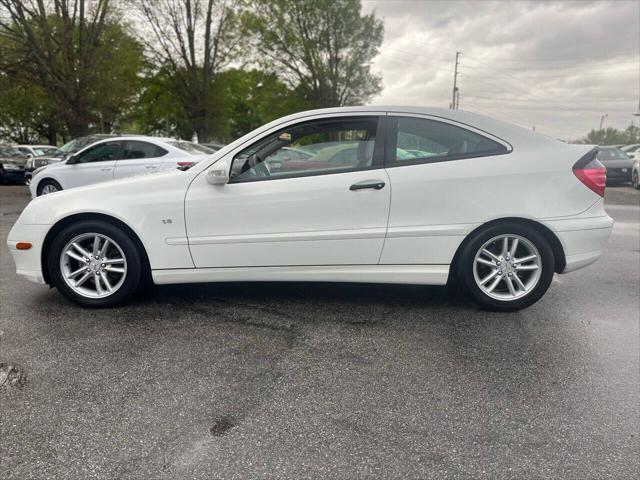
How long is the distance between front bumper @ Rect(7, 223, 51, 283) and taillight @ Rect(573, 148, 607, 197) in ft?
13.4

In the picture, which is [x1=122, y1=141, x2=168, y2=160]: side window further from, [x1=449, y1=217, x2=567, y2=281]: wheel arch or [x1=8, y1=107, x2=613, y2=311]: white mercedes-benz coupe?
[x1=449, y1=217, x2=567, y2=281]: wheel arch

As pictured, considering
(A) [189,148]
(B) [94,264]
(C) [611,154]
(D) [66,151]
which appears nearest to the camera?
(B) [94,264]

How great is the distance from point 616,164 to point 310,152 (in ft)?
54.6

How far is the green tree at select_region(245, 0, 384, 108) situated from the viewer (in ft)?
82.6

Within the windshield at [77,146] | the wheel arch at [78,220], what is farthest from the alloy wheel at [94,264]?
the windshield at [77,146]

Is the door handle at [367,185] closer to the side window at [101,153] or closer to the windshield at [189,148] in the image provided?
the windshield at [189,148]

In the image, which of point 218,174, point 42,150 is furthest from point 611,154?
point 42,150

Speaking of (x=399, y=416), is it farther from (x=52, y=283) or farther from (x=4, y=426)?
(x=52, y=283)

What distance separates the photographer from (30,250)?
329 centimetres

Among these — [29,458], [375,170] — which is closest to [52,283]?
[29,458]

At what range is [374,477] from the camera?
1667 mm

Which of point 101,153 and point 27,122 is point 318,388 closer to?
point 101,153

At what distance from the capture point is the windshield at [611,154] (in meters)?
15.7

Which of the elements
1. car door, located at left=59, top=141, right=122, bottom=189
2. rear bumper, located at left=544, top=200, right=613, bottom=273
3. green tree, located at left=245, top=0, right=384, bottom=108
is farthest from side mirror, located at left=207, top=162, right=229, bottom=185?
green tree, located at left=245, top=0, right=384, bottom=108
